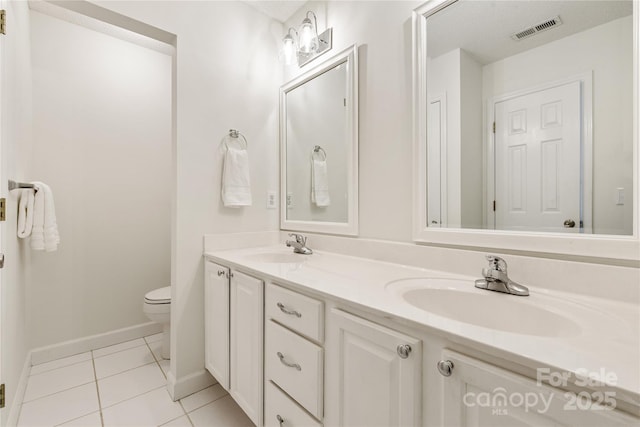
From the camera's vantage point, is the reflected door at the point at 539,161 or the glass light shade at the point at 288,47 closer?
the reflected door at the point at 539,161

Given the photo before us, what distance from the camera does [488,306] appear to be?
0.94 meters

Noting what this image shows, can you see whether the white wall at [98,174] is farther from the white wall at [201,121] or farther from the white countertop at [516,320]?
the white countertop at [516,320]

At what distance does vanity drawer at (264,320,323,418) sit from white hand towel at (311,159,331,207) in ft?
2.87

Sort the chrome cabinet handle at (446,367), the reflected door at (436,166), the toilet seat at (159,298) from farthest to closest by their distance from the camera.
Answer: the toilet seat at (159,298)
the reflected door at (436,166)
the chrome cabinet handle at (446,367)

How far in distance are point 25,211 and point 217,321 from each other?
1.18 meters

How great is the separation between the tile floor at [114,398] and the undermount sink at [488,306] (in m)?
1.14

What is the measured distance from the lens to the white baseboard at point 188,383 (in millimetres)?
1648

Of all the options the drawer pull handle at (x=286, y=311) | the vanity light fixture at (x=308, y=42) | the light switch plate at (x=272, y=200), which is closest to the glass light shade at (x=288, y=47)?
the vanity light fixture at (x=308, y=42)

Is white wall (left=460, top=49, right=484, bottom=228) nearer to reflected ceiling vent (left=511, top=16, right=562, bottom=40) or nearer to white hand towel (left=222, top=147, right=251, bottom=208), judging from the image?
reflected ceiling vent (left=511, top=16, right=562, bottom=40)

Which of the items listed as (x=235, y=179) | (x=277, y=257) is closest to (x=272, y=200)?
(x=235, y=179)

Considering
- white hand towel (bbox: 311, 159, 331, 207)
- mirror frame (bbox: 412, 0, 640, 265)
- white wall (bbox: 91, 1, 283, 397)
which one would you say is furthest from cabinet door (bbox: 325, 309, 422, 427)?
white wall (bbox: 91, 1, 283, 397)

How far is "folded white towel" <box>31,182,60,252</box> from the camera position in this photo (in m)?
1.57

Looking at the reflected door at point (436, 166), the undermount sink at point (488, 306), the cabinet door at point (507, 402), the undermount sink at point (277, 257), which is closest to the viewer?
the cabinet door at point (507, 402)

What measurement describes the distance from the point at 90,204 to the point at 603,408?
2.83m
